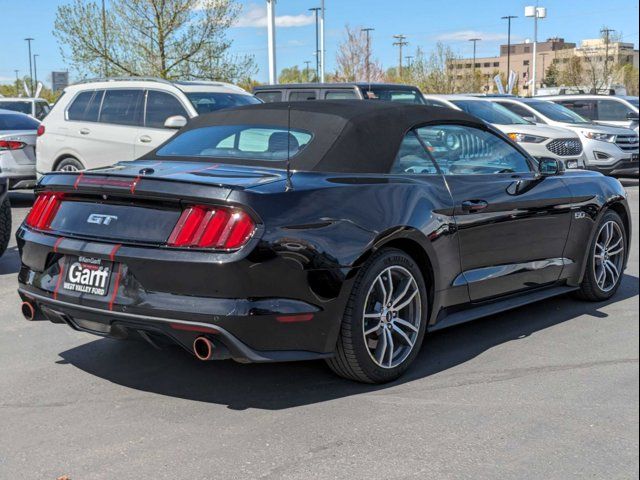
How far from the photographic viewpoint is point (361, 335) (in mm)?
4383

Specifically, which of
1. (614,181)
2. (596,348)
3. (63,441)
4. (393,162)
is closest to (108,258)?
(63,441)

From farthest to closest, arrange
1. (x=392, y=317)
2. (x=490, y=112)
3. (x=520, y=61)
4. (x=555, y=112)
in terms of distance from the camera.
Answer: (x=520, y=61)
(x=555, y=112)
(x=490, y=112)
(x=392, y=317)

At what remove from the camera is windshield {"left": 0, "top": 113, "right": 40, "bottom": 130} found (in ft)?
45.5

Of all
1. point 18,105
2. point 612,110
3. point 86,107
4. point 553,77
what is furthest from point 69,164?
point 553,77

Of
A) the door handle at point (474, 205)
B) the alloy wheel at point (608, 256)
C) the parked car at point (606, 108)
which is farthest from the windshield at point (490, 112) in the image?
the door handle at point (474, 205)

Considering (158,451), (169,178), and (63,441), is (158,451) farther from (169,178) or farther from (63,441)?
(169,178)

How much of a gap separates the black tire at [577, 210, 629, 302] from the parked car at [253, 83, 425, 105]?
8338 mm

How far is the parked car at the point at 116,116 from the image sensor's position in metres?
11.8

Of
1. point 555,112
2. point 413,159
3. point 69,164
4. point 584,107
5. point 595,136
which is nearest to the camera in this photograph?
point 413,159

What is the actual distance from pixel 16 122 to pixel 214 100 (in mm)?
4001

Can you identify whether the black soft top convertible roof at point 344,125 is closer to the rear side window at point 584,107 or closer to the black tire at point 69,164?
the black tire at point 69,164

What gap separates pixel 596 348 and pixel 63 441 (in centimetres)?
324

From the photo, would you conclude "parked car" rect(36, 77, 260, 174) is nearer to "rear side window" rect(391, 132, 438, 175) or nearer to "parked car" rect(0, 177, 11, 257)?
"parked car" rect(0, 177, 11, 257)

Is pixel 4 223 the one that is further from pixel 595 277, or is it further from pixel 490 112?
pixel 490 112
